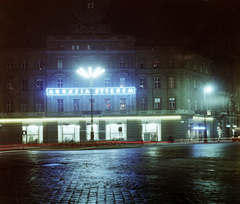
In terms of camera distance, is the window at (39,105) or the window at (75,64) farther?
the window at (39,105)

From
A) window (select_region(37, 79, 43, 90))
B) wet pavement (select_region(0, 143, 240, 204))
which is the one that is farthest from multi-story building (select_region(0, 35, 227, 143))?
wet pavement (select_region(0, 143, 240, 204))

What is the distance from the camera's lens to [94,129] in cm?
5316

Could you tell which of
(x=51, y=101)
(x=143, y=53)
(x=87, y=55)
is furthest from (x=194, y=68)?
→ (x=51, y=101)

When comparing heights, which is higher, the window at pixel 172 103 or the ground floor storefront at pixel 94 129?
the window at pixel 172 103

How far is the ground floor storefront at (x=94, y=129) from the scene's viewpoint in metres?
52.5

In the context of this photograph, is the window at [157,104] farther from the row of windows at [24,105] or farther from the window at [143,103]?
the row of windows at [24,105]

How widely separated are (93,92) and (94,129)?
6188 mm

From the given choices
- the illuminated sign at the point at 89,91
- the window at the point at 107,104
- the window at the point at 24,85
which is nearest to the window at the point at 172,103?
the illuminated sign at the point at 89,91

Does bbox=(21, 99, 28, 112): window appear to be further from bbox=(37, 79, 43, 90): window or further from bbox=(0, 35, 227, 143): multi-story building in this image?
bbox=(37, 79, 43, 90): window

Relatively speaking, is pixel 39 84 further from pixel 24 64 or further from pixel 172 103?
pixel 172 103

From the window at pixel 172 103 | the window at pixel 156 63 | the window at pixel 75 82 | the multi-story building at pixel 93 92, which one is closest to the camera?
the multi-story building at pixel 93 92

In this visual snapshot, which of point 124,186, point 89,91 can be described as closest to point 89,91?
point 89,91

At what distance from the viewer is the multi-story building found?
173 ft

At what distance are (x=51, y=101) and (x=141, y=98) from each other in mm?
15093
